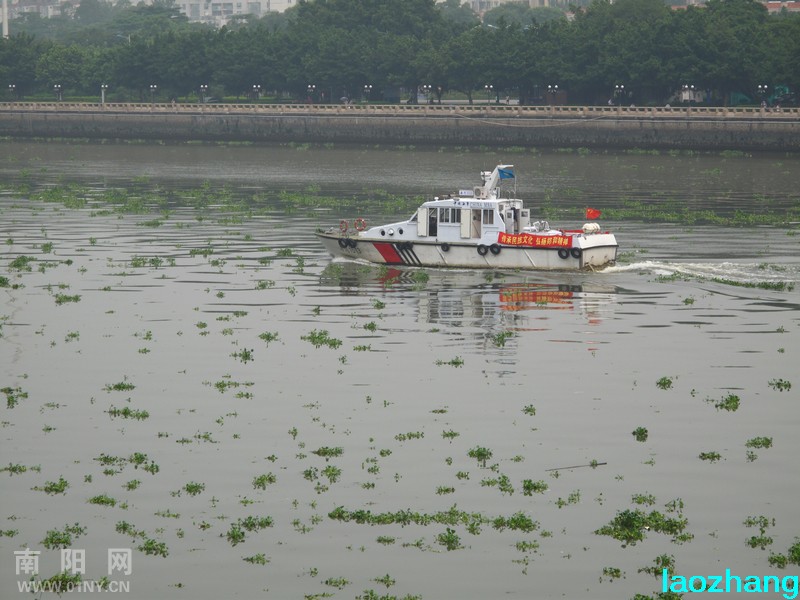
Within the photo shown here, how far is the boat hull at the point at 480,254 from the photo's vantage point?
5622 centimetres

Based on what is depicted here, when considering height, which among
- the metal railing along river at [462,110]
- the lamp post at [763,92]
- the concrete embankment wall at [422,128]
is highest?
the lamp post at [763,92]

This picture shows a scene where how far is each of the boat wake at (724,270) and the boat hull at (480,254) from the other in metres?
1.14

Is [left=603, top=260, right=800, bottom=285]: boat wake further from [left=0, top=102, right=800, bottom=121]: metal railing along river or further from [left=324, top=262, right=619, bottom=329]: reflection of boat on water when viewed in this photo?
[left=0, top=102, right=800, bottom=121]: metal railing along river

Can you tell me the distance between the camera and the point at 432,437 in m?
32.3

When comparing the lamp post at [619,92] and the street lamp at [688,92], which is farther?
the lamp post at [619,92]

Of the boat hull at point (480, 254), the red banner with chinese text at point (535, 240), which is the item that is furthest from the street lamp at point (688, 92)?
the red banner with chinese text at point (535, 240)

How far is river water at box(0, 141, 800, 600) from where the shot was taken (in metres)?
25.2

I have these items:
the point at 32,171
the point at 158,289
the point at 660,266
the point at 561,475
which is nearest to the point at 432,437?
the point at 561,475

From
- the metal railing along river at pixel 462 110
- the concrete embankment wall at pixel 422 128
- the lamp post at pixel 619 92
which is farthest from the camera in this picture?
the lamp post at pixel 619 92

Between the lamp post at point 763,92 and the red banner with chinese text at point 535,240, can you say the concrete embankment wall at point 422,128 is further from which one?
the red banner with chinese text at point 535,240

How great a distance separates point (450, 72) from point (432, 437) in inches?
6725

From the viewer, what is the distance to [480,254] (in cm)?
5750

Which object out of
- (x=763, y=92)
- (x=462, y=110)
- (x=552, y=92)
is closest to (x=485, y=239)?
(x=462, y=110)

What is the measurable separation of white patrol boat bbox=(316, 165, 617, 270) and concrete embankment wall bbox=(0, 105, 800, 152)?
96.1 meters
